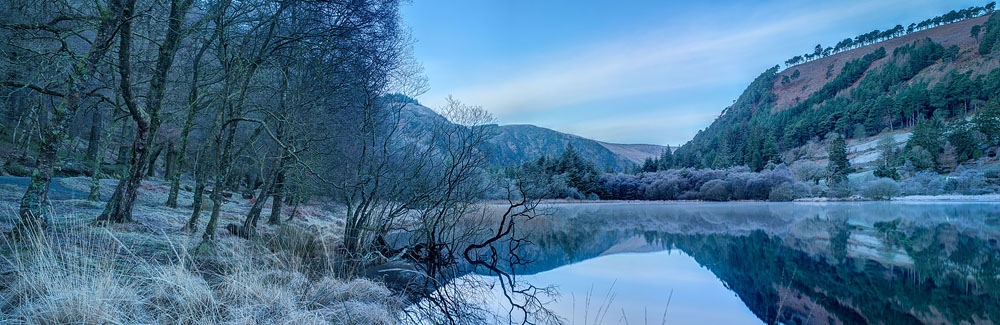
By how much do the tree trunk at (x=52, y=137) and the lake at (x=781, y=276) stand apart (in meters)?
5.81

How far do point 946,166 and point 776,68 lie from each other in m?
121

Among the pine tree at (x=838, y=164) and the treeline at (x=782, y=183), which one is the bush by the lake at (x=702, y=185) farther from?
the pine tree at (x=838, y=164)

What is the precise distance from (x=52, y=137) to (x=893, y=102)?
321 ft

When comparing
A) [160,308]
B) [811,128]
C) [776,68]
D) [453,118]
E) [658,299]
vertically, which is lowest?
[658,299]

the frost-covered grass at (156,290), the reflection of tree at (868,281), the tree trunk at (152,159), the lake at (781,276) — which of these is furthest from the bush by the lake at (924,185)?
the tree trunk at (152,159)

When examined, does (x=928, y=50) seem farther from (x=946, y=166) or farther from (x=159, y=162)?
(x=159, y=162)

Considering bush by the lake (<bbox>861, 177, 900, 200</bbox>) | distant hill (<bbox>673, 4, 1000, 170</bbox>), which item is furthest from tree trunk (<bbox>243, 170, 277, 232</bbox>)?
distant hill (<bbox>673, 4, 1000, 170</bbox>)

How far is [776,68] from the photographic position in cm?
15475

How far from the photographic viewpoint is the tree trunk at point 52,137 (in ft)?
15.5

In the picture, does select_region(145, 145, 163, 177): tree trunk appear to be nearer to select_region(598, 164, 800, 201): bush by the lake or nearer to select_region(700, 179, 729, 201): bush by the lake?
select_region(598, 164, 800, 201): bush by the lake

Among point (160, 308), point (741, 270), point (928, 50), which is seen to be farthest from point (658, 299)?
point (928, 50)

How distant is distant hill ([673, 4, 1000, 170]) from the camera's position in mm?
65000

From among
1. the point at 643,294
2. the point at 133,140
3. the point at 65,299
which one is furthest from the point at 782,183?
the point at 65,299

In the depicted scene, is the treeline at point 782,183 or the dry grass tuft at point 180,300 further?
the treeline at point 782,183
